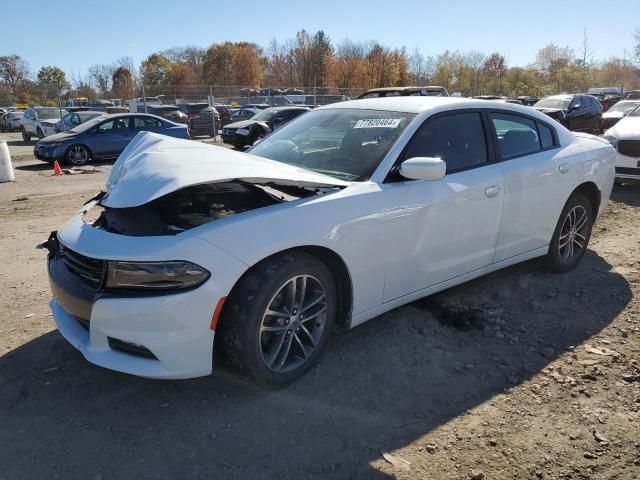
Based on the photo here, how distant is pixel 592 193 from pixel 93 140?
13141 mm

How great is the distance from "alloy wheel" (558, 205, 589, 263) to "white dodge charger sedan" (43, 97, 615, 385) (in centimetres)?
29

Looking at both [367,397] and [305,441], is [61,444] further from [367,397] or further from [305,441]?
[367,397]

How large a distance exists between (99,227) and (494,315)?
2.88 metres

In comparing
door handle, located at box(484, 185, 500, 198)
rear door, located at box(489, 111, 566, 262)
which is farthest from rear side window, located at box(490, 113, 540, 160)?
door handle, located at box(484, 185, 500, 198)

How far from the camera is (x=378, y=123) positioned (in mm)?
3719

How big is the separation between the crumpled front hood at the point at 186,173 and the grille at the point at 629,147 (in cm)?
738

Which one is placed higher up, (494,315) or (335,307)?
(335,307)

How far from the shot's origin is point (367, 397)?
9.53ft

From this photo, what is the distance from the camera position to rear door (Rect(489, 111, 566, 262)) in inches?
159

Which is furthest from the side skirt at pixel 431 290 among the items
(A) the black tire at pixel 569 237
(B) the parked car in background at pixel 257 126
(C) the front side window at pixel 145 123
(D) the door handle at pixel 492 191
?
(C) the front side window at pixel 145 123

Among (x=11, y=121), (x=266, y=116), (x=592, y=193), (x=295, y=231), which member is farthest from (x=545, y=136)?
(x=11, y=121)

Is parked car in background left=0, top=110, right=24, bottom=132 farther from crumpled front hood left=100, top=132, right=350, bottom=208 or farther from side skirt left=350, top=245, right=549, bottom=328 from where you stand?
side skirt left=350, top=245, right=549, bottom=328


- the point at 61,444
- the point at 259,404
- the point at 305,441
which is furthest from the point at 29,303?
the point at 305,441

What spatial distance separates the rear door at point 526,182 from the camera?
403cm
